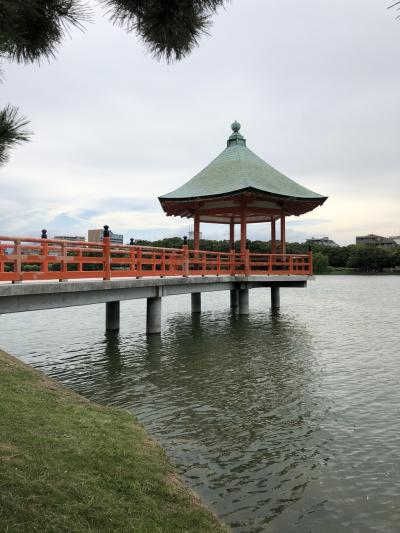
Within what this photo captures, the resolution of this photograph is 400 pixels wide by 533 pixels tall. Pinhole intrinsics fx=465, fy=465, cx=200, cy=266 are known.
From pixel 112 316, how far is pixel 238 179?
9.47 m

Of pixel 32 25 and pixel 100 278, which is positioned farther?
pixel 100 278

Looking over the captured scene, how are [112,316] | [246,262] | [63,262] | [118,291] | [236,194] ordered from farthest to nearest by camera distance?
[246,262], [236,194], [112,316], [118,291], [63,262]

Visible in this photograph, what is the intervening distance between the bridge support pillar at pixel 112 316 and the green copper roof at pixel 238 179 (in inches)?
297

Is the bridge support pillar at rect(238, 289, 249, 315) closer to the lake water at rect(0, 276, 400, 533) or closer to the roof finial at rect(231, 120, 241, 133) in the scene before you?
the lake water at rect(0, 276, 400, 533)

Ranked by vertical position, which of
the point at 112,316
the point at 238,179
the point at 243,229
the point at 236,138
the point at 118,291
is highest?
the point at 236,138

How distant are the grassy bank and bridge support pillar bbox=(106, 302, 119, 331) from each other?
35.2ft

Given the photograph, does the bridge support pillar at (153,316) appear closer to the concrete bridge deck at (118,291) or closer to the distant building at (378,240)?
the concrete bridge deck at (118,291)

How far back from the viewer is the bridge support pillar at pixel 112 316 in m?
18.3

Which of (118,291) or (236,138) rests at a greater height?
(236,138)

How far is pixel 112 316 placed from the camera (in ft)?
60.8

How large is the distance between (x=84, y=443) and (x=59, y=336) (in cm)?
1224

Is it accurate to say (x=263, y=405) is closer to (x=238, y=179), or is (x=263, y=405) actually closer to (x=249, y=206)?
(x=238, y=179)

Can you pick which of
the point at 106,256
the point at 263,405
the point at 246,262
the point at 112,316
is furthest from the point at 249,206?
the point at 263,405

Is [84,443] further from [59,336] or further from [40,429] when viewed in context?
[59,336]
